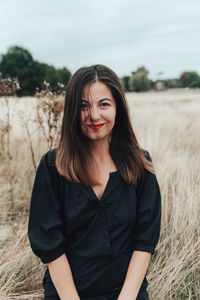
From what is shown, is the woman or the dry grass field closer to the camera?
the woman

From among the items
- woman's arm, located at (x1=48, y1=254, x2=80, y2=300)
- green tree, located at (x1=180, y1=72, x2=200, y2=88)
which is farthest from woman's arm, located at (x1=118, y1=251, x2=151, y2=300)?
green tree, located at (x1=180, y1=72, x2=200, y2=88)

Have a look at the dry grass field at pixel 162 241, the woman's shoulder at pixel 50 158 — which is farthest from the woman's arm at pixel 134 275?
the woman's shoulder at pixel 50 158

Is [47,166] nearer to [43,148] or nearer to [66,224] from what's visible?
[66,224]

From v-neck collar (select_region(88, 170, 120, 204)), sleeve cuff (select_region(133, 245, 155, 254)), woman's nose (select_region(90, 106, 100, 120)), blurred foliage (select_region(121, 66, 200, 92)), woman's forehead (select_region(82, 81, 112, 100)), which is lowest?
sleeve cuff (select_region(133, 245, 155, 254))

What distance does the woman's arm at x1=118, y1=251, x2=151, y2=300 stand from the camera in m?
1.18

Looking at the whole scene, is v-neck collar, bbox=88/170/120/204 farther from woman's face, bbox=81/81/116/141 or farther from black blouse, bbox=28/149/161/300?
woman's face, bbox=81/81/116/141

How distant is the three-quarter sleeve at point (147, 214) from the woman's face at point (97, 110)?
305mm

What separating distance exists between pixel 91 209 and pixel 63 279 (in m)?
0.32

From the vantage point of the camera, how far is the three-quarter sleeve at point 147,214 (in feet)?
4.17

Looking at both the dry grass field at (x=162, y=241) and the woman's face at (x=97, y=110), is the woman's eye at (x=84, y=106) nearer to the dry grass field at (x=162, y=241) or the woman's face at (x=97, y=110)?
the woman's face at (x=97, y=110)

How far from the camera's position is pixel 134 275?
122 cm

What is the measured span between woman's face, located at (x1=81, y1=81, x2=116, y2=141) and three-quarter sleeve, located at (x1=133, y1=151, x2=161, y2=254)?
31 centimetres

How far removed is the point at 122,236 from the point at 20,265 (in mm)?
830

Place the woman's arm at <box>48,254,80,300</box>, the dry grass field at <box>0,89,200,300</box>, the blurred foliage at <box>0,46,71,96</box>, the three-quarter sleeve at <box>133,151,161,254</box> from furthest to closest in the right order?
the blurred foliage at <box>0,46,71,96</box> < the dry grass field at <box>0,89,200,300</box> < the three-quarter sleeve at <box>133,151,161,254</box> < the woman's arm at <box>48,254,80,300</box>
